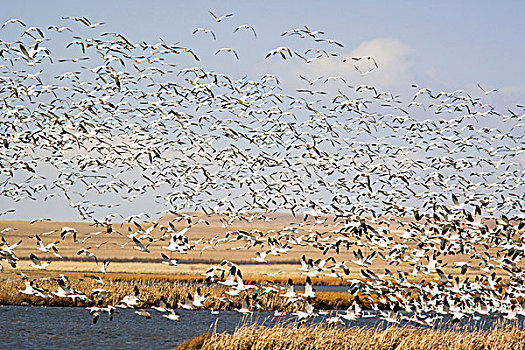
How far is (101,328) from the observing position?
37844 mm

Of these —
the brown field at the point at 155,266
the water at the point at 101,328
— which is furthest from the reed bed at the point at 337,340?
the brown field at the point at 155,266

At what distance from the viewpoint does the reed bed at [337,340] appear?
24.3m

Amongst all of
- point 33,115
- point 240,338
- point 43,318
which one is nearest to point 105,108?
point 33,115

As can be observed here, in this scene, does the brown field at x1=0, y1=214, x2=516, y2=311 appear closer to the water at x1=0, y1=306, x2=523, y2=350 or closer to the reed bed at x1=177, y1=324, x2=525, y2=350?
the water at x1=0, y1=306, x2=523, y2=350

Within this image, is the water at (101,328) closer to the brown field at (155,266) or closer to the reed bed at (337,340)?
the brown field at (155,266)

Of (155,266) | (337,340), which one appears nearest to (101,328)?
(337,340)

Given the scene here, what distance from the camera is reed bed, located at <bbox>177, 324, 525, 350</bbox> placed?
Answer: 24.3 m

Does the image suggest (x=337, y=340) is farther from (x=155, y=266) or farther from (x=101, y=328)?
(x=155, y=266)

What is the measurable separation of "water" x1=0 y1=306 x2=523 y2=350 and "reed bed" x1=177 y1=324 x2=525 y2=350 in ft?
11.0

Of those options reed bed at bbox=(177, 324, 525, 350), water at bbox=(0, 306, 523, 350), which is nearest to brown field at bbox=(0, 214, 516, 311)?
water at bbox=(0, 306, 523, 350)

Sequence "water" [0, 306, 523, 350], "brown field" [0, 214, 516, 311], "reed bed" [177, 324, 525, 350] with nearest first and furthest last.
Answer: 1. "reed bed" [177, 324, 525, 350]
2. "water" [0, 306, 523, 350]
3. "brown field" [0, 214, 516, 311]

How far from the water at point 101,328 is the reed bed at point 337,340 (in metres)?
3.34

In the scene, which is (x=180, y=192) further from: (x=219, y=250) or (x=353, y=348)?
(x=219, y=250)

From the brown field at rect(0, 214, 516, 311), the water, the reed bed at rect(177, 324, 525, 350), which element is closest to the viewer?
the reed bed at rect(177, 324, 525, 350)
